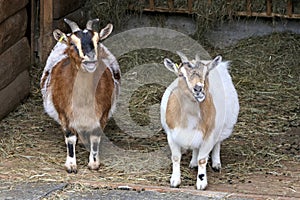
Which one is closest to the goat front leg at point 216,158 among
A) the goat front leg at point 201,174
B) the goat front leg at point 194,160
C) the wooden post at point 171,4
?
the goat front leg at point 194,160

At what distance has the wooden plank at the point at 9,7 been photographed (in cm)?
825

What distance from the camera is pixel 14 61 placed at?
8.86 m

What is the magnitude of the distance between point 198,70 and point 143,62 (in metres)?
4.41

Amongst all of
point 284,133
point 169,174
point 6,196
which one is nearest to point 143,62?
point 284,133

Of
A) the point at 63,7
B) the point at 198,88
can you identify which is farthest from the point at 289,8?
the point at 198,88

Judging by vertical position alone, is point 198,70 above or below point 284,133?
above

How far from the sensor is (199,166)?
6715 millimetres

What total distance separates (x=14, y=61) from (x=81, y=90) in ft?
6.71

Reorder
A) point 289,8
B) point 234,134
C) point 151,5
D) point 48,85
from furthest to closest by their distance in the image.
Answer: point 151,5 → point 289,8 → point 234,134 → point 48,85

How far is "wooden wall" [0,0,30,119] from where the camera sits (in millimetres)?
8445

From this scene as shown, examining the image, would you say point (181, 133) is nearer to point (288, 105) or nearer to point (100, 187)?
point (100, 187)

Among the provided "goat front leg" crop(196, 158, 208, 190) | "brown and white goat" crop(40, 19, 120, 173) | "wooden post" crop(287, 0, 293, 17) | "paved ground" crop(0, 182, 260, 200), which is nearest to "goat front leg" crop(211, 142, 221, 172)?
"goat front leg" crop(196, 158, 208, 190)

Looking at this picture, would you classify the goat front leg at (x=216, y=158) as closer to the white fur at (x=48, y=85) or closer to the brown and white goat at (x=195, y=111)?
the brown and white goat at (x=195, y=111)

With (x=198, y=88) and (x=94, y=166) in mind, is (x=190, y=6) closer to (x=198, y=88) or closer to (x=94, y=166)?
(x=94, y=166)
